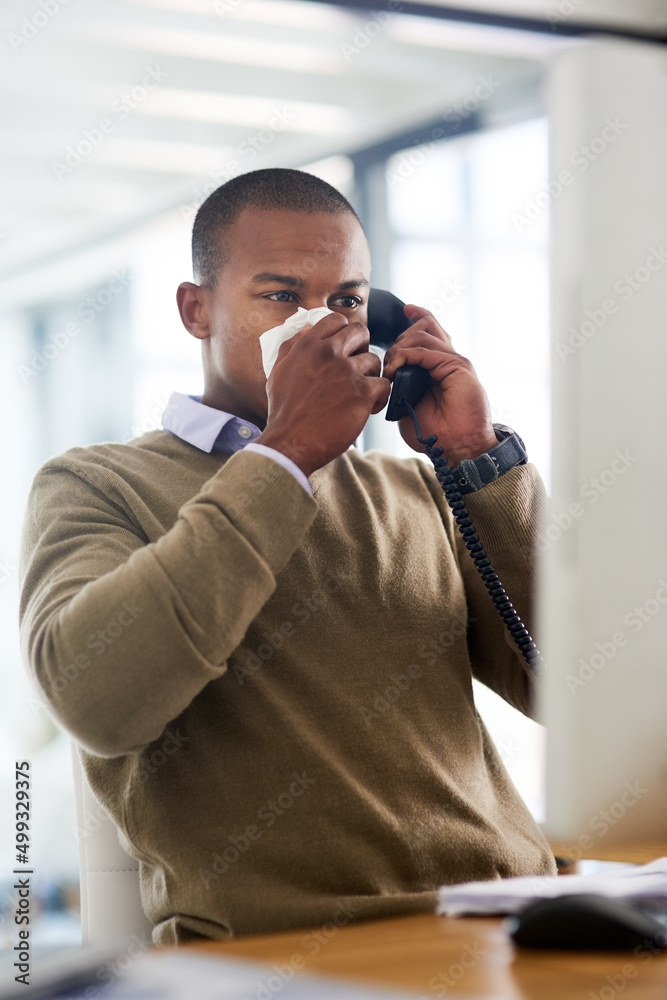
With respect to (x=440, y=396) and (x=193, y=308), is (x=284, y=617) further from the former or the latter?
(x=193, y=308)

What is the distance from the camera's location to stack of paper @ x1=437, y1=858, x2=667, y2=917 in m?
0.76

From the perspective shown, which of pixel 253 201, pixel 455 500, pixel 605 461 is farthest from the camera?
pixel 253 201

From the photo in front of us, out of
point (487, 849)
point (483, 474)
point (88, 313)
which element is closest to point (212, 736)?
point (487, 849)

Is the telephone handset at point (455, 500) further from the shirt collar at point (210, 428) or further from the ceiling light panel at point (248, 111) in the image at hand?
the ceiling light panel at point (248, 111)

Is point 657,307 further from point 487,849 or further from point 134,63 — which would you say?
point 134,63

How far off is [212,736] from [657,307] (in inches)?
26.1

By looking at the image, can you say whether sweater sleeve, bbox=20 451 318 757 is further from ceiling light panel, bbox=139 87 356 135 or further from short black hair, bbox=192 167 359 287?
ceiling light panel, bbox=139 87 356 135

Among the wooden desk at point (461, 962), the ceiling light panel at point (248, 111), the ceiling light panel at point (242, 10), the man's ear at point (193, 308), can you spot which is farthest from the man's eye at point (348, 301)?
the ceiling light panel at point (248, 111)

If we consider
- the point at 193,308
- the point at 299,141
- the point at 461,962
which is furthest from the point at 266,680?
the point at 299,141

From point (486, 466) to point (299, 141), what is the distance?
120 inches

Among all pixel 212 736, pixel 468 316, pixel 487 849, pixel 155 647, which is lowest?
pixel 487 849

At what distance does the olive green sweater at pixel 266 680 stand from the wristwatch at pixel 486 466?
0.05ft

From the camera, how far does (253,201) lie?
50.9 inches

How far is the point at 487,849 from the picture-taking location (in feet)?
3.54
